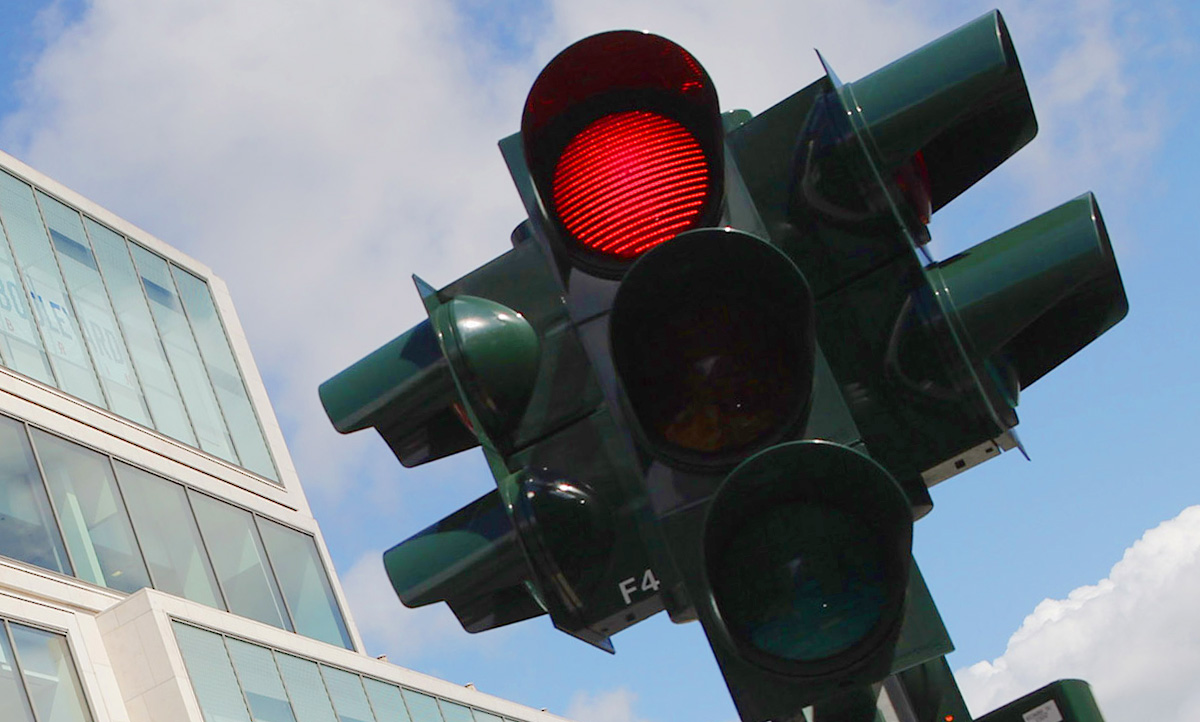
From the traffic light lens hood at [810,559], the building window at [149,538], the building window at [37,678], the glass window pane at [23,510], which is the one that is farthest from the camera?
the building window at [149,538]

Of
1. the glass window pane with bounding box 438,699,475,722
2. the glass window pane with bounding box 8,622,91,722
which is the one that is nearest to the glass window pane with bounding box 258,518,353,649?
the glass window pane with bounding box 438,699,475,722

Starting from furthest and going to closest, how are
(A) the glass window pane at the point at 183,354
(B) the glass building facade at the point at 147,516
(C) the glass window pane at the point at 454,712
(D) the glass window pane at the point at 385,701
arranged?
(A) the glass window pane at the point at 183,354 < (C) the glass window pane at the point at 454,712 < (D) the glass window pane at the point at 385,701 < (B) the glass building facade at the point at 147,516

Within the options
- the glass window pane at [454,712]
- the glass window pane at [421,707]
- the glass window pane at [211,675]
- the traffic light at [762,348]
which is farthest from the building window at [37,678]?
the traffic light at [762,348]

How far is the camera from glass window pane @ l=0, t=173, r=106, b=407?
20.9 metres

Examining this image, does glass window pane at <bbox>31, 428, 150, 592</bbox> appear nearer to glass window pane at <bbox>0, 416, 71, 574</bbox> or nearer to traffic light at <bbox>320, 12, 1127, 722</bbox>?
glass window pane at <bbox>0, 416, 71, 574</bbox>

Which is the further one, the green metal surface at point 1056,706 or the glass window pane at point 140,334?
the glass window pane at point 140,334

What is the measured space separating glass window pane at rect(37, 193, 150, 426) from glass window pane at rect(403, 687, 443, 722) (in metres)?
5.77

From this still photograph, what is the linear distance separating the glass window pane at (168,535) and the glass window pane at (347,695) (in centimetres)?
202

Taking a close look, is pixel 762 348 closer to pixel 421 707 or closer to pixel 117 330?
pixel 421 707

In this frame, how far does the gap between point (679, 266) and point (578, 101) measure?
1.39 feet

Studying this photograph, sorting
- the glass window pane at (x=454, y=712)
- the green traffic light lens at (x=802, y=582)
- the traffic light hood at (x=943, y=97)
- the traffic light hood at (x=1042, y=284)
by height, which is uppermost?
the glass window pane at (x=454, y=712)

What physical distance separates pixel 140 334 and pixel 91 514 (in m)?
4.83

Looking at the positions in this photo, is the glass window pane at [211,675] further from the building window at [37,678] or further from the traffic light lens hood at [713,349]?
the traffic light lens hood at [713,349]

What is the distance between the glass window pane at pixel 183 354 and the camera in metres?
23.9
